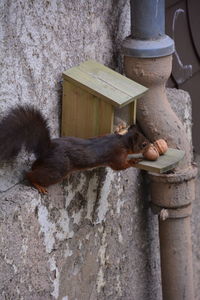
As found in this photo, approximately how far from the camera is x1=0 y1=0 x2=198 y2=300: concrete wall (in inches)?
75.2

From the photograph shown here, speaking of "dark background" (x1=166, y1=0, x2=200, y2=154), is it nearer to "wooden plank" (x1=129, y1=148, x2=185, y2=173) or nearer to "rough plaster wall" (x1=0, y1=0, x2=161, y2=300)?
"rough plaster wall" (x1=0, y1=0, x2=161, y2=300)

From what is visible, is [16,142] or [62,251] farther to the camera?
[62,251]

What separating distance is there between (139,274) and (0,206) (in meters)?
1.02

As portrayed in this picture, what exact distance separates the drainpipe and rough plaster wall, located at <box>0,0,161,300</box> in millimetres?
112

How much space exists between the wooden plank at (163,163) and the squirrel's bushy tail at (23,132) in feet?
0.97

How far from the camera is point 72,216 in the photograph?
224cm

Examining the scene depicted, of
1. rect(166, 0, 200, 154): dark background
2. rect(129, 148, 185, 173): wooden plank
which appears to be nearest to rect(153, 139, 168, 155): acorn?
rect(129, 148, 185, 173): wooden plank

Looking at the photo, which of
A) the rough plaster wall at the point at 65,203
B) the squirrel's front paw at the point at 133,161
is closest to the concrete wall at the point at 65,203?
the rough plaster wall at the point at 65,203

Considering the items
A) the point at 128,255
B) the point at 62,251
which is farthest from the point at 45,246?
the point at 128,255

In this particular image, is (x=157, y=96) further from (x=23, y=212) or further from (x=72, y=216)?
(x=23, y=212)

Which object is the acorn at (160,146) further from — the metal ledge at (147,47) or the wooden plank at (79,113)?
the metal ledge at (147,47)

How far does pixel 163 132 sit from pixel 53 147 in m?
0.57

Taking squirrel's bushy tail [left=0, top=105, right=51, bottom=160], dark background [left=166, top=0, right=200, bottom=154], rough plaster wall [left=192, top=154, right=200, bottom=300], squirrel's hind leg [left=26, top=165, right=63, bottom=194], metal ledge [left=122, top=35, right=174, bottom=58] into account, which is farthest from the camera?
rough plaster wall [left=192, top=154, right=200, bottom=300]

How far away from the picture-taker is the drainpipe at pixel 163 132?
7.57ft
